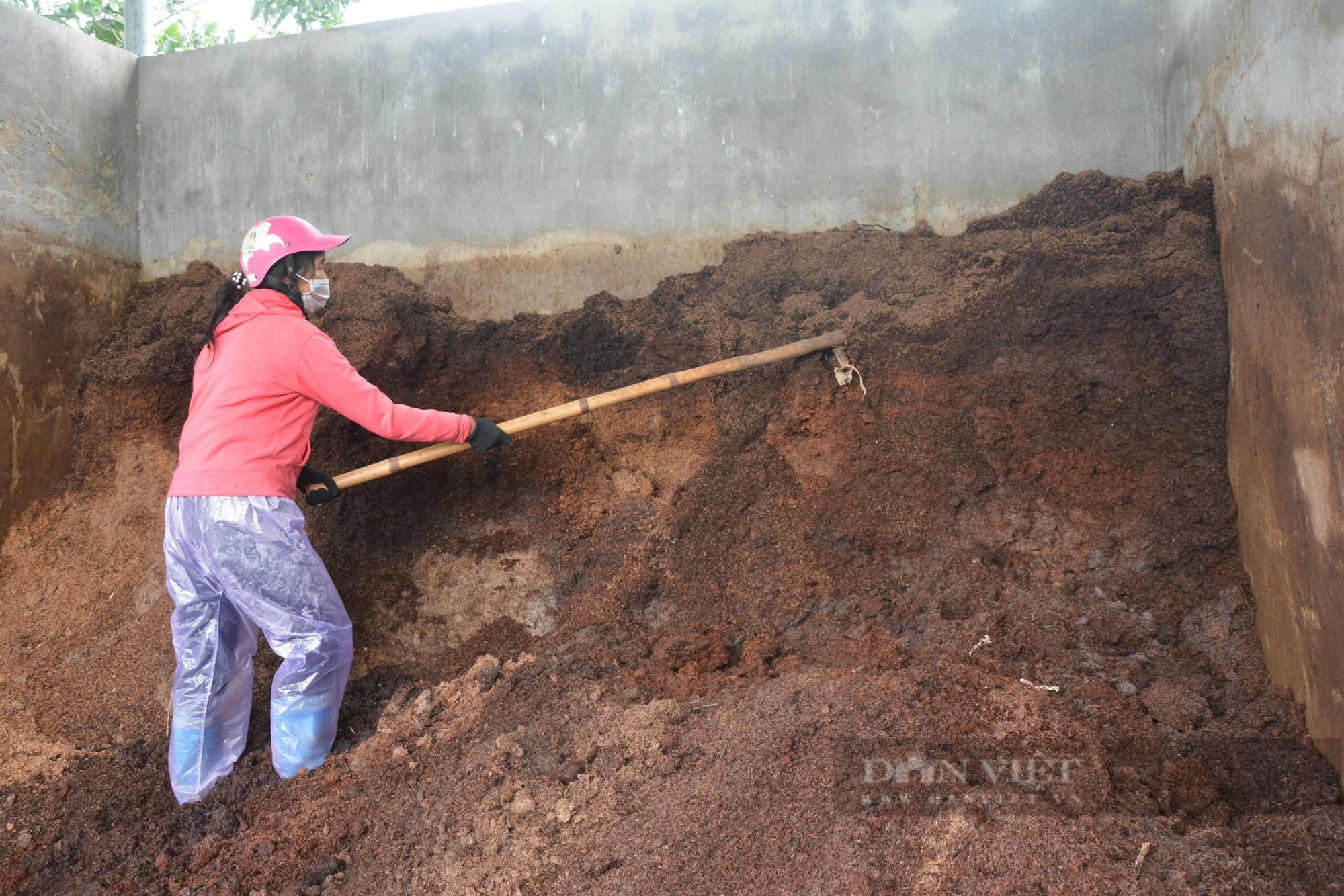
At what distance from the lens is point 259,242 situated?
2.75m

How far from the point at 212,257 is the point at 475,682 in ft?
8.85

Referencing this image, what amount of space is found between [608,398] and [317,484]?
3.56 ft

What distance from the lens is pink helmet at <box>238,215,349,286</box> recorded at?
2.73 m

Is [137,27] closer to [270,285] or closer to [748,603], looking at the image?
[270,285]

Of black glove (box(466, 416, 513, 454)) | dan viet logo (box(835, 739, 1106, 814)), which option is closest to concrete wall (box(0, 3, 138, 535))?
black glove (box(466, 416, 513, 454))

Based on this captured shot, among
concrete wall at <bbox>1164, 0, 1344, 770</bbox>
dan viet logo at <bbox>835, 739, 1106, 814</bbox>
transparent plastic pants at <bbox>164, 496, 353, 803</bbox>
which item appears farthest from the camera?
transparent plastic pants at <bbox>164, 496, 353, 803</bbox>

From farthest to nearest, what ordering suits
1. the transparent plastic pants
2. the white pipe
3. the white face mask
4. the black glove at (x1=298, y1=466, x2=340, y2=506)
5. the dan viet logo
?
1. the white pipe
2. the black glove at (x1=298, y1=466, x2=340, y2=506)
3. the white face mask
4. the transparent plastic pants
5. the dan viet logo

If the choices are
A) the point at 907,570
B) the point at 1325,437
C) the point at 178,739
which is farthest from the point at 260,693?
the point at 1325,437

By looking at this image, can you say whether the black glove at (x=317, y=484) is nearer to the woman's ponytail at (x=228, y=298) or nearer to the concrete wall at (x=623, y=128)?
the woman's ponytail at (x=228, y=298)

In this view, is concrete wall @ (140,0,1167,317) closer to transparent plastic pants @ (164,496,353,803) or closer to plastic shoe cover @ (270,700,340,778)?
transparent plastic pants @ (164,496,353,803)

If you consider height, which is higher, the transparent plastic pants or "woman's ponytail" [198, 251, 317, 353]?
"woman's ponytail" [198, 251, 317, 353]

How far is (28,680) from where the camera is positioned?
10.8 ft

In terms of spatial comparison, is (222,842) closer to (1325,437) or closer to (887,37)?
(1325,437)

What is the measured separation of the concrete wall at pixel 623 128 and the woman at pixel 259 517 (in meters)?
1.25
